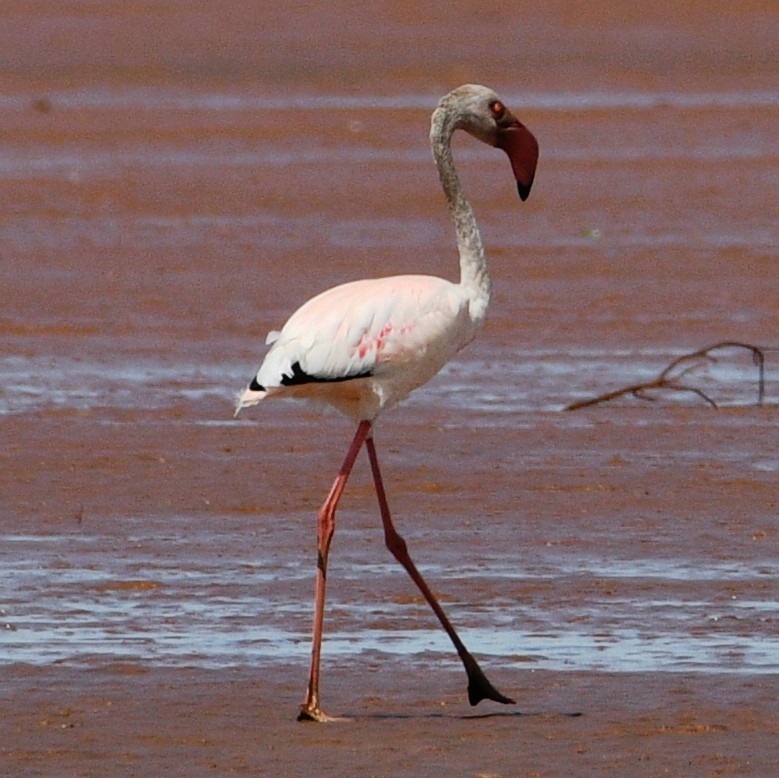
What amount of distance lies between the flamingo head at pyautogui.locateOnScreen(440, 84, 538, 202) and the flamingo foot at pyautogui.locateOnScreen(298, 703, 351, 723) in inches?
66.6

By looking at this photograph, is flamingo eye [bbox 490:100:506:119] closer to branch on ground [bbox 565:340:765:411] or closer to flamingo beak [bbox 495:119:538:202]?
flamingo beak [bbox 495:119:538:202]

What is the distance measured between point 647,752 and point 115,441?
4910mm

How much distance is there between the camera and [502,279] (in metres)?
15.5

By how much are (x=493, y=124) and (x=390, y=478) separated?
113 inches

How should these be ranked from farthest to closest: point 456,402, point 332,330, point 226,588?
point 456,402 < point 226,588 < point 332,330

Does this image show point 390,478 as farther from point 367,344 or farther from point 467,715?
point 467,715

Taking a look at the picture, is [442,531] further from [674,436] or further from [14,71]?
[14,71]

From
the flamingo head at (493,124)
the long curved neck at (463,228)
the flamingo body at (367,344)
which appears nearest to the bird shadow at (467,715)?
the flamingo body at (367,344)

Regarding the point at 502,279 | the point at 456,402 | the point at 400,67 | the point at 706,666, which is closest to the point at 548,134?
→ the point at 400,67

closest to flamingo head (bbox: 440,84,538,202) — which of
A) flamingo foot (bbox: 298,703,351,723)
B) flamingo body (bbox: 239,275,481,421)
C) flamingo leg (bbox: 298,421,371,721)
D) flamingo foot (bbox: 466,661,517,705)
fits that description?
flamingo body (bbox: 239,275,481,421)

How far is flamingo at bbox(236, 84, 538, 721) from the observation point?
261 inches

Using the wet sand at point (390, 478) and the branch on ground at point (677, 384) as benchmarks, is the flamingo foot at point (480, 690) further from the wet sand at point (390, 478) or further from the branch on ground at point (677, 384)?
the branch on ground at point (677, 384)

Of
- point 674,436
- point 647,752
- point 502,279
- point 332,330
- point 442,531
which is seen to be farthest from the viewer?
point 502,279

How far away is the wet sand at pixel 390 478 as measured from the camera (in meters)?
6.39
